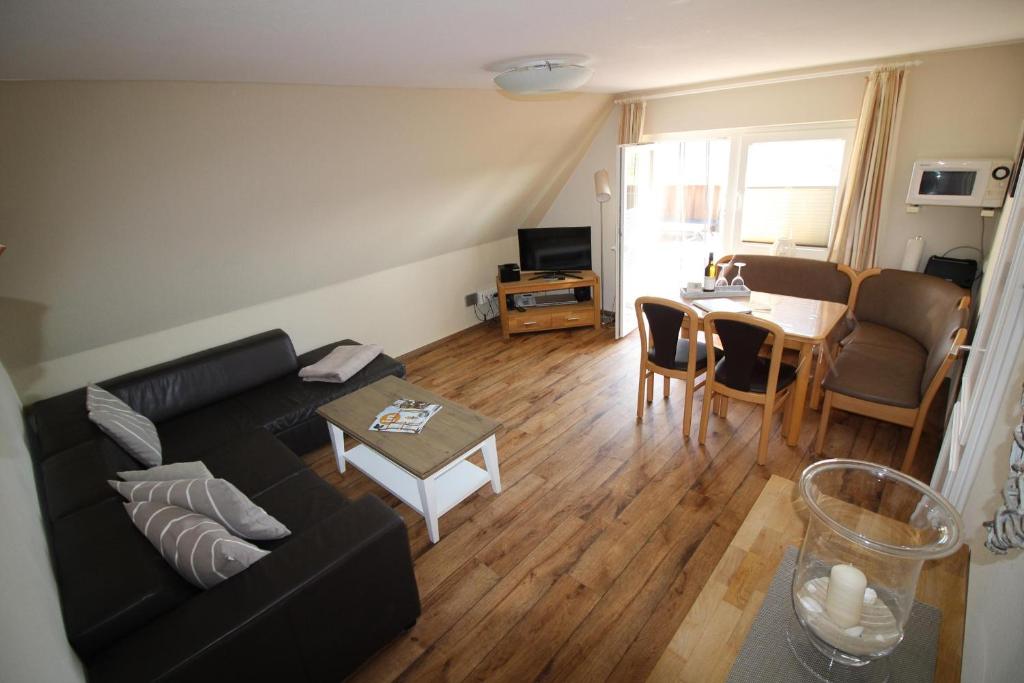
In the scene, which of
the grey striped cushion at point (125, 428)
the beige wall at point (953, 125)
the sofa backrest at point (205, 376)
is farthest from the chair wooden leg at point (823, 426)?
the grey striped cushion at point (125, 428)

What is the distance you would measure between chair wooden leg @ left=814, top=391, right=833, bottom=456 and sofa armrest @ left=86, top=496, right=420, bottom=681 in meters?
2.54

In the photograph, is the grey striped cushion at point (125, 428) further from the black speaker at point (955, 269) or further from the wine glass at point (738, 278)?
the black speaker at point (955, 269)

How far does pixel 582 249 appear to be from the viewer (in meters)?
5.10

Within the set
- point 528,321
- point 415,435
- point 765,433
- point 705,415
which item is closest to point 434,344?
point 528,321

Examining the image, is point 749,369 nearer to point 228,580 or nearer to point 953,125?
point 953,125

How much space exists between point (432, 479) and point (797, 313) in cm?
253

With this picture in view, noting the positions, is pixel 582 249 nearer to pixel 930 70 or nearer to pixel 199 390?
pixel 930 70

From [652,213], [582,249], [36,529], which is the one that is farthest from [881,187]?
[36,529]

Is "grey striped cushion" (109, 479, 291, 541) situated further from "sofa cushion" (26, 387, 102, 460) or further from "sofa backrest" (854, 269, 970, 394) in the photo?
"sofa backrest" (854, 269, 970, 394)

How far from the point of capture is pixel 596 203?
5.17m

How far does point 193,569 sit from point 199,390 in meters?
1.99

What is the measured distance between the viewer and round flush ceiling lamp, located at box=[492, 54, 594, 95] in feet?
6.60

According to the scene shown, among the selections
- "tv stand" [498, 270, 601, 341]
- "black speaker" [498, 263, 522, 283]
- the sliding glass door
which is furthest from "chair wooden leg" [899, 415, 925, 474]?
"black speaker" [498, 263, 522, 283]

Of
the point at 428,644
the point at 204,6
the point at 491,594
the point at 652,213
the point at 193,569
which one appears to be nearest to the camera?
the point at 204,6
